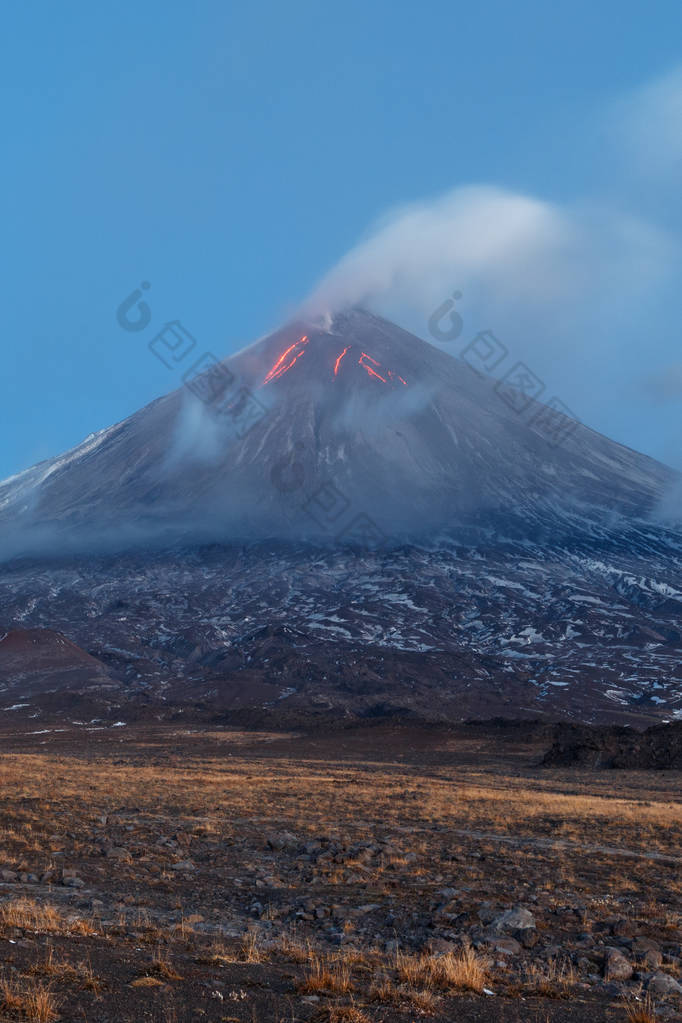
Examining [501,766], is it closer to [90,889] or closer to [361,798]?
[361,798]

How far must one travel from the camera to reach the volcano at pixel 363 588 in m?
95.5

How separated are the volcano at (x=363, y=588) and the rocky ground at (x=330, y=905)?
55853 mm

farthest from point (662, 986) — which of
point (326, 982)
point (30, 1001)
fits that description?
point (30, 1001)

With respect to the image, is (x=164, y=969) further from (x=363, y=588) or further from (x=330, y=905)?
(x=363, y=588)

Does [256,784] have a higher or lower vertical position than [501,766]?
higher

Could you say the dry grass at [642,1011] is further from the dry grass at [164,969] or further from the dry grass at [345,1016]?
the dry grass at [164,969]

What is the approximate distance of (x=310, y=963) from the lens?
873cm

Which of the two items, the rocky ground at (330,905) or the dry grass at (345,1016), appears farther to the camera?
the rocky ground at (330,905)

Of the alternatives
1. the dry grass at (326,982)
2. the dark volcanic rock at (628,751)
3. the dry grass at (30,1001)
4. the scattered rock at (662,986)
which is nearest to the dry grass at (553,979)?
the scattered rock at (662,986)

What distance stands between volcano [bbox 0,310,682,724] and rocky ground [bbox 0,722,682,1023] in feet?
183

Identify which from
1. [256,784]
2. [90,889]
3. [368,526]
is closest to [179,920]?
[90,889]

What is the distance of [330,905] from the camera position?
11.8 meters

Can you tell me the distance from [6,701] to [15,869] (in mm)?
81725

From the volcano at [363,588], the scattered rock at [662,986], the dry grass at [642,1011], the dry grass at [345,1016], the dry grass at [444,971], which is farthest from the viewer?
the volcano at [363,588]
